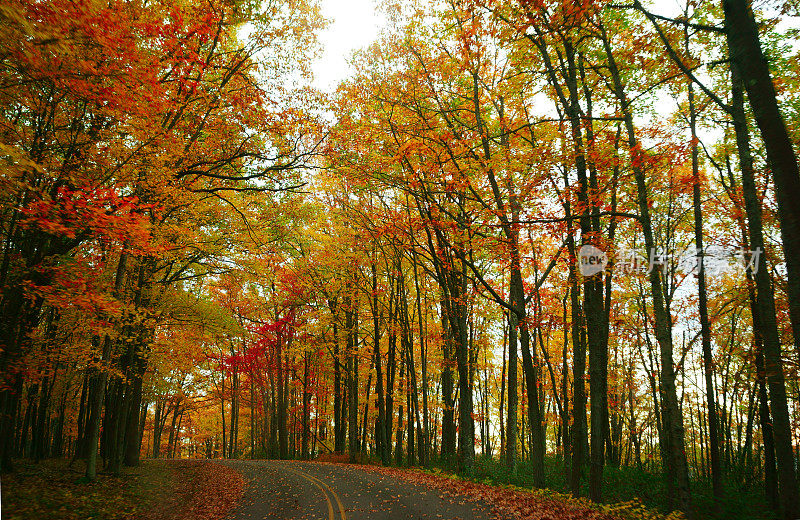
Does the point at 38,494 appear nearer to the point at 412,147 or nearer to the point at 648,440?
the point at 412,147

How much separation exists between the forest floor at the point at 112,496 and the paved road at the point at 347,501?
889 millimetres

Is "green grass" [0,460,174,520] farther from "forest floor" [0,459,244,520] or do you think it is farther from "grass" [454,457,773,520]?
"grass" [454,457,773,520]

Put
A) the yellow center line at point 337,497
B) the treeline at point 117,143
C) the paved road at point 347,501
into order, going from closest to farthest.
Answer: the treeline at point 117,143 < the paved road at point 347,501 < the yellow center line at point 337,497

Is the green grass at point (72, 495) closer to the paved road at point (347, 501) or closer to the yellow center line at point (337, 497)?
the paved road at point (347, 501)

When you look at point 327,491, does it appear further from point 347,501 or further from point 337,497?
point 347,501

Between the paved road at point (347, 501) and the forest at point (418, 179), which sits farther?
the paved road at point (347, 501)

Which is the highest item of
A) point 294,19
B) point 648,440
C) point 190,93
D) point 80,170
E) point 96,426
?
point 294,19

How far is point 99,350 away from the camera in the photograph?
1405 centimetres

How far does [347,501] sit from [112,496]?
20.9 ft

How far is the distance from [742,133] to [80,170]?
15.4 m

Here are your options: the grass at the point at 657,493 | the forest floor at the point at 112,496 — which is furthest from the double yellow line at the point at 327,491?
the grass at the point at 657,493

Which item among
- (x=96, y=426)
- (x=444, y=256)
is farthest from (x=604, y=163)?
(x=96, y=426)

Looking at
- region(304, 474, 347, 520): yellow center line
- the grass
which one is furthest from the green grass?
the grass

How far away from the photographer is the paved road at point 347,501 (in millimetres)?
8914
